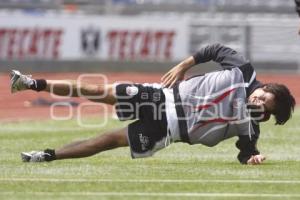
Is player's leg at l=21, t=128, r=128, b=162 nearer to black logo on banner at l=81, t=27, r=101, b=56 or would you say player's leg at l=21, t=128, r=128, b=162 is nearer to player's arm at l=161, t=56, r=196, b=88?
player's arm at l=161, t=56, r=196, b=88

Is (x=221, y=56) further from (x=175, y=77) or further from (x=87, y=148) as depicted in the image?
(x=87, y=148)

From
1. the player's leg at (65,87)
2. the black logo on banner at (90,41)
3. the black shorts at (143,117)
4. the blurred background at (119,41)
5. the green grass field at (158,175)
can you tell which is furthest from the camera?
the black logo on banner at (90,41)

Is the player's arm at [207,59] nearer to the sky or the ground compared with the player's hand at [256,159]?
nearer to the sky

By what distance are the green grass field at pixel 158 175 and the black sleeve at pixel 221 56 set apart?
3.27 feet

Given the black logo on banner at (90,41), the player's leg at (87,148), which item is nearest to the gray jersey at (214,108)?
the player's leg at (87,148)

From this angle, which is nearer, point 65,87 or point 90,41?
point 65,87

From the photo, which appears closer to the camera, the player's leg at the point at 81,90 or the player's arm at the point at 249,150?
the player's leg at the point at 81,90

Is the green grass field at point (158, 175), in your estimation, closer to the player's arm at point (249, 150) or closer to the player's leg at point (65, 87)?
the player's arm at point (249, 150)

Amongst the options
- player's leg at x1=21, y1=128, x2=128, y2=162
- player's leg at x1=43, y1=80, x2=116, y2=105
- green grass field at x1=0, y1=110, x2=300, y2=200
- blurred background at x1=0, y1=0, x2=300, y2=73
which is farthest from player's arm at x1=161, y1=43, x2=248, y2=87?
blurred background at x1=0, y1=0, x2=300, y2=73

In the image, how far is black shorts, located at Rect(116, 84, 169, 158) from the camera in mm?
9422

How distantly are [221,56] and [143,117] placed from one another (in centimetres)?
98

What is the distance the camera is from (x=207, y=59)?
9.80m

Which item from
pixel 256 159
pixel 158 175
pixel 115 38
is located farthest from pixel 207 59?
pixel 115 38

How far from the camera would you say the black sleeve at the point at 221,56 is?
9672 millimetres
